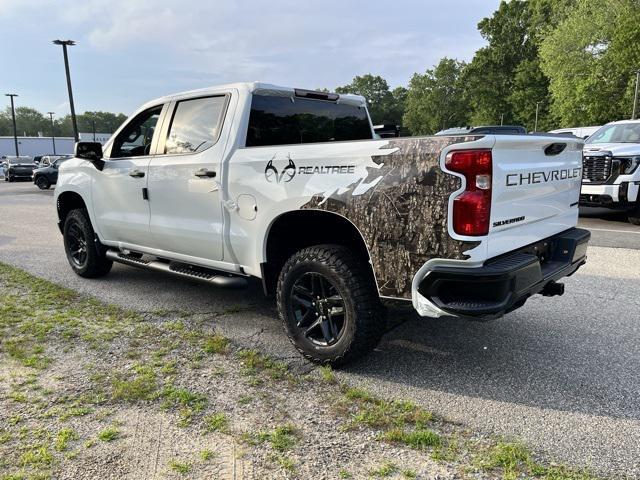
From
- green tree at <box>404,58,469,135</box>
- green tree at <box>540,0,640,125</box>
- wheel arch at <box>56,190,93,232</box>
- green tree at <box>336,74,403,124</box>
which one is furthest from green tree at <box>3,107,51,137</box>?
wheel arch at <box>56,190,93,232</box>

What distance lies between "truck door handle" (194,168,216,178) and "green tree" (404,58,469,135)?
8751 cm

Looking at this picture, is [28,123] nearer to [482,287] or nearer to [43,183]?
[43,183]

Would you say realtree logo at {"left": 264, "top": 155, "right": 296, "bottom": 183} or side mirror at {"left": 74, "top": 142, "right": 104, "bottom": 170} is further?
side mirror at {"left": 74, "top": 142, "right": 104, "bottom": 170}

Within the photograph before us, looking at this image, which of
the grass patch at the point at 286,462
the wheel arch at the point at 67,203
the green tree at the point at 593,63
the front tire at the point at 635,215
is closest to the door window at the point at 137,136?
the wheel arch at the point at 67,203

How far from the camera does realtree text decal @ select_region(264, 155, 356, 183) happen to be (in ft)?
10.1

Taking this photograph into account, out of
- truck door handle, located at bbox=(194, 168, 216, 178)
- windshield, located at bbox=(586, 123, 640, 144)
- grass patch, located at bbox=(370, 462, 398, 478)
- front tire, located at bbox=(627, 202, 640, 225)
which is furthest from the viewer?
windshield, located at bbox=(586, 123, 640, 144)

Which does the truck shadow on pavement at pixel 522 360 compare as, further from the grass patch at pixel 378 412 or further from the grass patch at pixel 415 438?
the grass patch at pixel 415 438

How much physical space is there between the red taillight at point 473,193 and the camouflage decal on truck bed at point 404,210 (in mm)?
55

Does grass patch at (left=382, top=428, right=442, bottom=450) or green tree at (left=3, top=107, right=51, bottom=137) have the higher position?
green tree at (left=3, top=107, right=51, bottom=137)

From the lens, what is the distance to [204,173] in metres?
3.92

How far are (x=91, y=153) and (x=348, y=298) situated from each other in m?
3.35

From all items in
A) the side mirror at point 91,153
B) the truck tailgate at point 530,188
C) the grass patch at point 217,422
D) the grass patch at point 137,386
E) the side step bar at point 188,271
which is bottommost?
the grass patch at point 217,422

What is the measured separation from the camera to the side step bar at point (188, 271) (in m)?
3.95

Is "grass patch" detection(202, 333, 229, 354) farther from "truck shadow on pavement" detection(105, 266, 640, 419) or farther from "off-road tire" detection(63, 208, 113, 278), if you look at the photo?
"off-road tire" detection(63, 208, 113, 278)
